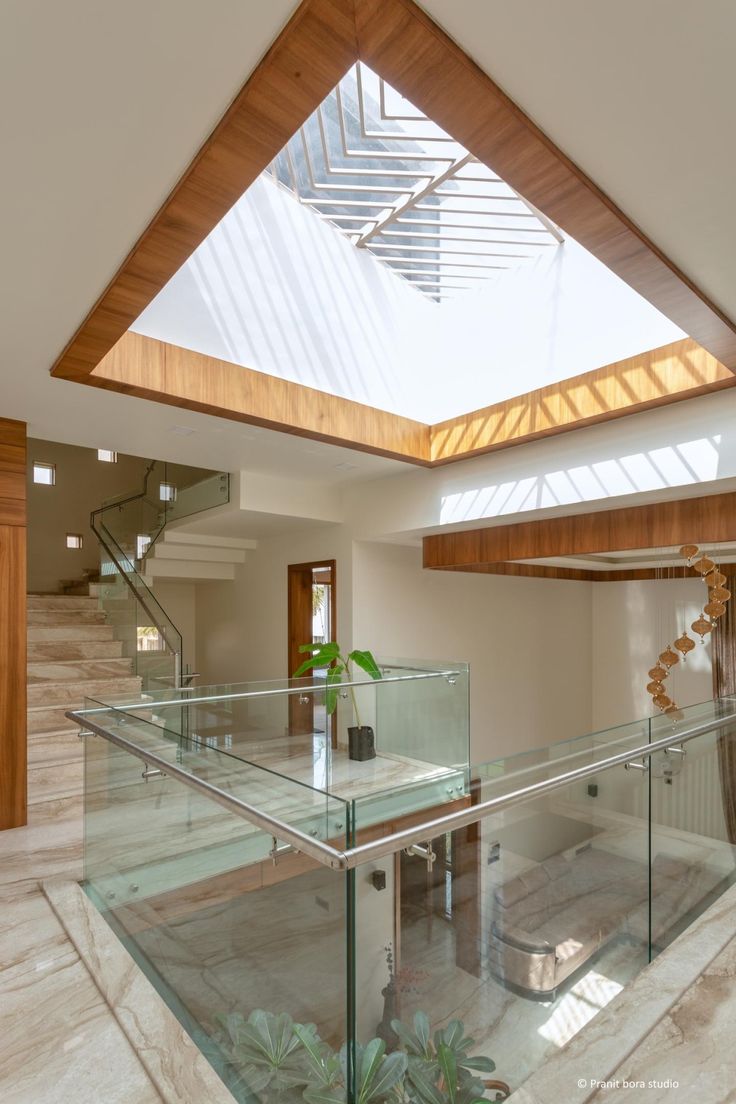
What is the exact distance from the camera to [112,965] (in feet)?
7.52

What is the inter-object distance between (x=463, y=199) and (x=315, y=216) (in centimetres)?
109

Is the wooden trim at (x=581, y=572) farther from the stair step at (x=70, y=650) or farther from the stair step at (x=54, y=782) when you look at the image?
the stair step at (x=54, y=782)

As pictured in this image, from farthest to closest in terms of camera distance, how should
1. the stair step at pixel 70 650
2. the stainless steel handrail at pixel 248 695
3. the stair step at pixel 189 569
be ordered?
the stair step at pixel 189 569 < the stair step at pixel 70 650 < the stainless steel handrail at pixel 248 695

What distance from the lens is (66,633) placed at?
6.29m

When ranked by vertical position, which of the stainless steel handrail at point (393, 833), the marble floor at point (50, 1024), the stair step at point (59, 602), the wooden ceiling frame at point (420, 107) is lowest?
the marble floor at point (50, 1024)

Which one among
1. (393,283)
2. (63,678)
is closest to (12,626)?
(63,678)

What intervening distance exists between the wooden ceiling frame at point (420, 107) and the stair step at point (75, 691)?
321 centimetres

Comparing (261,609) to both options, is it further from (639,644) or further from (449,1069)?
(449,1069)

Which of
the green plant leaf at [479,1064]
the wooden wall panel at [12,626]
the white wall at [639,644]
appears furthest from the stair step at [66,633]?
the white wall at [639,644]

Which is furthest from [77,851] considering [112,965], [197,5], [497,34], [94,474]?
[94,474]

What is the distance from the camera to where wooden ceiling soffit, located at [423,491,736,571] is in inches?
165

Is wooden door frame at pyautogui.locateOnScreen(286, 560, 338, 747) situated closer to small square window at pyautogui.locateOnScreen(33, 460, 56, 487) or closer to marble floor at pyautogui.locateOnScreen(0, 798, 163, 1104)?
small square window at pyautogui.locateOnScreen(33, 460, 56, 487)

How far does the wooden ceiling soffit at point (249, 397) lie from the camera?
11.5 feet

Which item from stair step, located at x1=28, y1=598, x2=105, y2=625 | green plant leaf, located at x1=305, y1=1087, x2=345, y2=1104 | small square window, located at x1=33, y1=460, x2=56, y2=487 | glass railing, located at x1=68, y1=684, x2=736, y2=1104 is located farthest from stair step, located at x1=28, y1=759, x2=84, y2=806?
small square window, located at x1=33, y1=460, x2=56, y2=487
